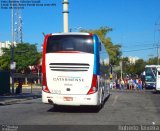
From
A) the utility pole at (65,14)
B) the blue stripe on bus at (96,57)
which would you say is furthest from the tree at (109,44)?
the blue stripe on bus at (96,57)

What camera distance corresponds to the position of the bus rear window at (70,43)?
2158 centimetres

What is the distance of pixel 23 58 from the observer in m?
98.6

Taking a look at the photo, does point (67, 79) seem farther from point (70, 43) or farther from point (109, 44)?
point (109, 44)

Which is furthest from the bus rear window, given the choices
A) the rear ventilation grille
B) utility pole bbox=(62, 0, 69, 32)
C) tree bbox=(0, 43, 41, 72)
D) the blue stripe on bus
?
tree bbox=(0, 43, 41, 72)

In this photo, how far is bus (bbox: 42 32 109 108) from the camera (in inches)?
844

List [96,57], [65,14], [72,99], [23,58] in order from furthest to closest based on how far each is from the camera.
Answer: [23,58] < [65,14] < [96,57] < [72,99]

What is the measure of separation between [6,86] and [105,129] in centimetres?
3126

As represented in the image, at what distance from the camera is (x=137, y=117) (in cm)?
1986

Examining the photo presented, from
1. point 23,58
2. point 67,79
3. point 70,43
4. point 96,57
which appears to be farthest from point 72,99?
point 23,58

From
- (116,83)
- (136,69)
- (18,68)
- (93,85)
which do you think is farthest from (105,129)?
(136,69)

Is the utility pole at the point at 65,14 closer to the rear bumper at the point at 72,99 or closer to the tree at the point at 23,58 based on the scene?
the rear bumper at the point at 72,99

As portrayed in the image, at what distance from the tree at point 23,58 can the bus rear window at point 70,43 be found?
3033 inches

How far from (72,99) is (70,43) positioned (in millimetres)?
2541

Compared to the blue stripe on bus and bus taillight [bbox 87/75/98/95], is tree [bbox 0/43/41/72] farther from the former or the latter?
bus taillight [bbox 87/75/98/95]
